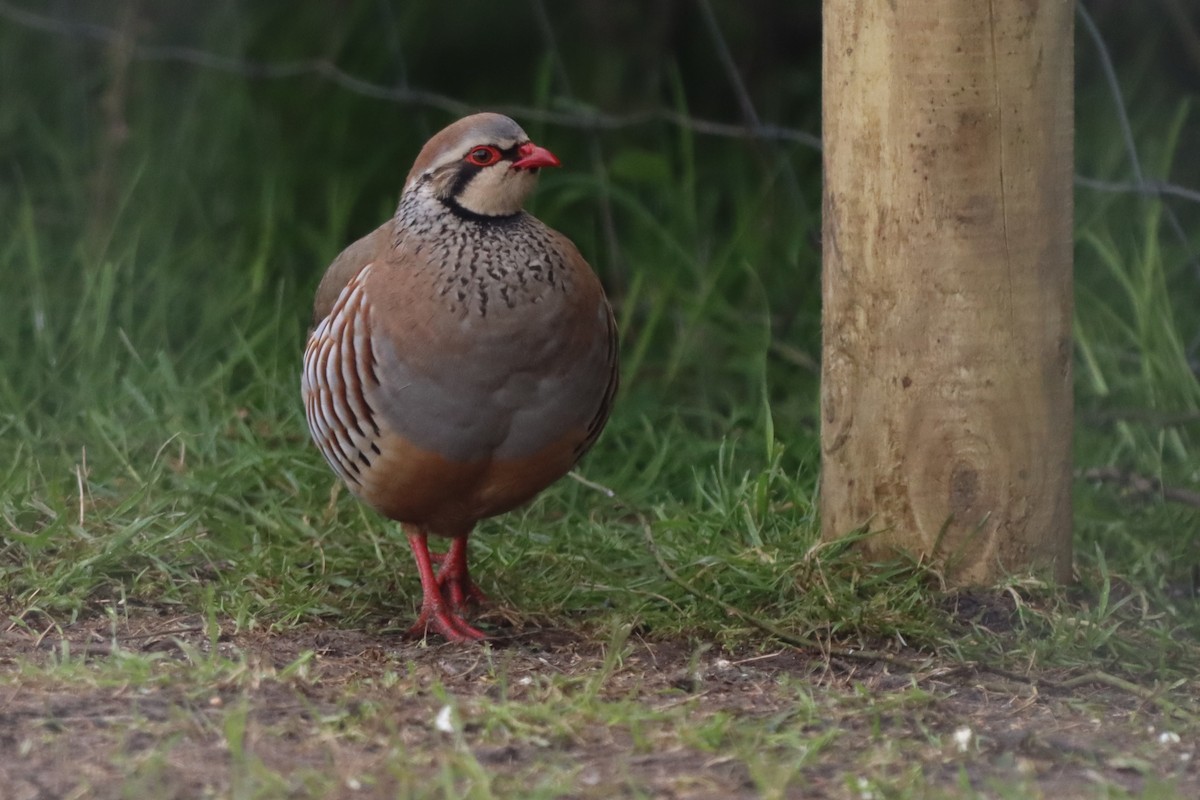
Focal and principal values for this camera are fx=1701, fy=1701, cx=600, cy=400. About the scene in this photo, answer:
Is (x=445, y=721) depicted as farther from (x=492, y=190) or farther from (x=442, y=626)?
(x=492, y=190)

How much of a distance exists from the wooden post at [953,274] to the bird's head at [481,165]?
0.59 m

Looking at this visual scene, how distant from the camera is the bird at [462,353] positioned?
311 cm

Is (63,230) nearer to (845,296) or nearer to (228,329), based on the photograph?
(228,329)

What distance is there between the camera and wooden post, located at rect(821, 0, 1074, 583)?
10.0 feet

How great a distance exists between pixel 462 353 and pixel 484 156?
41 centimetres

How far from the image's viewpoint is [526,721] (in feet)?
8.80

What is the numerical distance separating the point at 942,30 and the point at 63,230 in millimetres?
3295

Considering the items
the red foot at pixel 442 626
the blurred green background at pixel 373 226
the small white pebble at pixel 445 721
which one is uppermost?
the blurred green background at pixel 373 226

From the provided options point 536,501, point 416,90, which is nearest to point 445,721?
point 536,501

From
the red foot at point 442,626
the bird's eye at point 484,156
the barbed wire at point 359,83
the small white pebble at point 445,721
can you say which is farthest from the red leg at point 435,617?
the barbed wire at point 359,83

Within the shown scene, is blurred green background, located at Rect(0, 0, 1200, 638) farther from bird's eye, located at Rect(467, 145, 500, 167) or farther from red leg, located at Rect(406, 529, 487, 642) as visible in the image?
bird's eye, located at Rect(467, 145, 500, 167)

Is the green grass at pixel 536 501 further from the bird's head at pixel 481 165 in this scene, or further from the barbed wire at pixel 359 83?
Result: the bird's head at pixel 481 165

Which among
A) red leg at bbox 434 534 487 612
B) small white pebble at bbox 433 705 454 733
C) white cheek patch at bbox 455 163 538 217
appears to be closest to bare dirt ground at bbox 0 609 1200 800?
small white pebble at bbox 433 705 454 733

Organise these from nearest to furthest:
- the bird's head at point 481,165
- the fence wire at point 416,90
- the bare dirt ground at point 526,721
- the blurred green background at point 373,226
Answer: the bare dirt ground at point 526,721, the bird's head at point 481,165, the blurred green background at point 373,226, the fence wire at point 416,90
